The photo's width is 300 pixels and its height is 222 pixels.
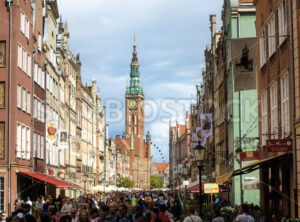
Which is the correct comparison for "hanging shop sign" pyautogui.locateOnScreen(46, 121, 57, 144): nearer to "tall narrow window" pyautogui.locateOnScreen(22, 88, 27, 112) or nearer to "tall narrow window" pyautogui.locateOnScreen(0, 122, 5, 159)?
"tall narrow window" pyautogui.locateOnScreen(22, 88, 27, 112)

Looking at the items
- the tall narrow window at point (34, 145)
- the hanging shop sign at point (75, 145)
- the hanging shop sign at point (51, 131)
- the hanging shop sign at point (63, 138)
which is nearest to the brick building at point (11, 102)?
the hanging shop sign at point (51, 131)

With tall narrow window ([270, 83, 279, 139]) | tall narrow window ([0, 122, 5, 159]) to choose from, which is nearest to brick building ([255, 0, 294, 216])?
tall narrow window ([270, 83, 279, 139])

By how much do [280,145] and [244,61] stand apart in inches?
109

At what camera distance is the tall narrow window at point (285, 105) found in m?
20.9

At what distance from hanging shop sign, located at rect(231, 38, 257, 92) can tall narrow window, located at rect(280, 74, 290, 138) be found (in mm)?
2629

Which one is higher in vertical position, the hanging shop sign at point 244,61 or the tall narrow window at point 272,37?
the tall narrow window at point 272,37

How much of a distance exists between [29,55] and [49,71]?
967cm

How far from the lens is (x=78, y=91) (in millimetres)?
72312

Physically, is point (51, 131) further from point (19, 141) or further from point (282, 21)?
point (282, 21)

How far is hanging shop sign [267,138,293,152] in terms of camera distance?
59.7ft

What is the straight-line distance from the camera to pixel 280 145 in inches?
737

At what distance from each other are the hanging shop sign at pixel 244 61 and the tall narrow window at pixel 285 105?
2629 mm

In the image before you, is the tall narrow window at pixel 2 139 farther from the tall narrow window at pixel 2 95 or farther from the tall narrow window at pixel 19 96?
the tall narrow window at pixel 19 96

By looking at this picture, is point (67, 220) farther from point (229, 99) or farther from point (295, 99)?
point (229, 99)
